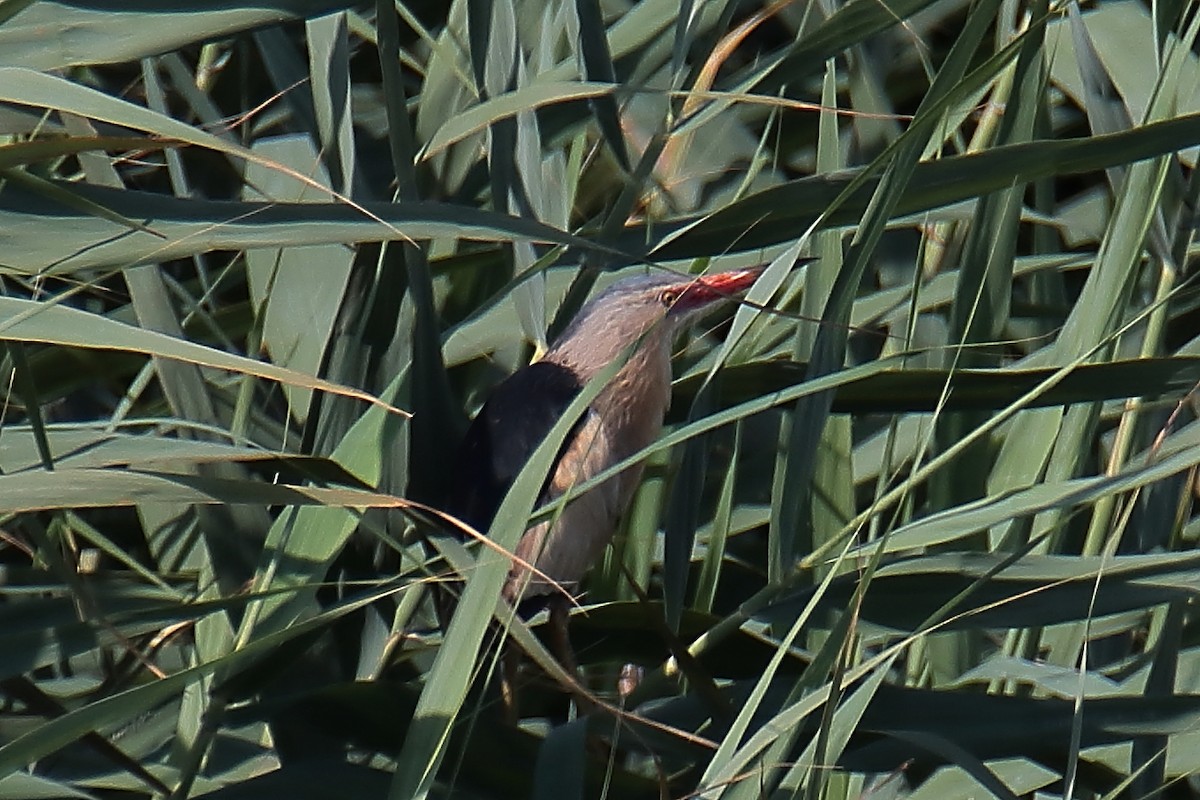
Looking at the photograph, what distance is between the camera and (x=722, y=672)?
5.28 ft

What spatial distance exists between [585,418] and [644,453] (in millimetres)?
1307

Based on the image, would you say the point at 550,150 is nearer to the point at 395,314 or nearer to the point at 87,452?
the point at 395,314

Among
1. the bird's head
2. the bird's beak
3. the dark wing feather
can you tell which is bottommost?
the dark wing feather

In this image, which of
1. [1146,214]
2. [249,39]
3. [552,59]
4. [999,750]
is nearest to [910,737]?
[999,750]

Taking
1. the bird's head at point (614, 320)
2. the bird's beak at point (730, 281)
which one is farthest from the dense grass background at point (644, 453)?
the bird's head at point (614, 320)

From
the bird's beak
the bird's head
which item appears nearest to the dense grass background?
the bird's beak

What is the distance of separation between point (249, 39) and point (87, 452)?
110 centimetres

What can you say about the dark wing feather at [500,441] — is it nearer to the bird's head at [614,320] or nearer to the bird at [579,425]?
the bird at [579,425]

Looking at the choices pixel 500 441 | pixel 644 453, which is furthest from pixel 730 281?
pixel 644 453

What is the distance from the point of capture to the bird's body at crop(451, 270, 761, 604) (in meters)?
2.16

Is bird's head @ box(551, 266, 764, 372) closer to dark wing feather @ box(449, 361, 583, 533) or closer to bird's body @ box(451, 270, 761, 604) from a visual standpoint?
bird's body @ box(451, 270, 761, 604)

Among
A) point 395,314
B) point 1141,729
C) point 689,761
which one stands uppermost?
point 395,314

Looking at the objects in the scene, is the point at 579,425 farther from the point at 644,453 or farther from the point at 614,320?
the point at 644,453

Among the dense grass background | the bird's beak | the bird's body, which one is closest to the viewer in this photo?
the dense grass background
